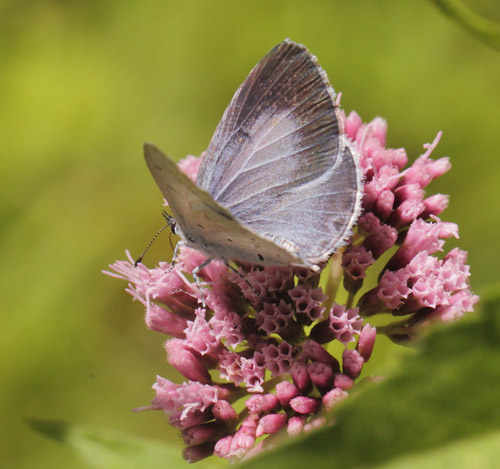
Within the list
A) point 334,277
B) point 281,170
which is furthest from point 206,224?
point 334,277

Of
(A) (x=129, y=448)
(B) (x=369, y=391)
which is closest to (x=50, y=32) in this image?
(A) (x=129, y=448)

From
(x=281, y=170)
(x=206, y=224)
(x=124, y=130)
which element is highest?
A: (x=124, y=130)

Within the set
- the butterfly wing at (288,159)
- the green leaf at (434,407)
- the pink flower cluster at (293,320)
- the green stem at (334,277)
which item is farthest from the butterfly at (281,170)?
the green leaf at (434,407)

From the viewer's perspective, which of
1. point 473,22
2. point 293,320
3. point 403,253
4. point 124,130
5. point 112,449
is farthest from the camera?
point 124,130

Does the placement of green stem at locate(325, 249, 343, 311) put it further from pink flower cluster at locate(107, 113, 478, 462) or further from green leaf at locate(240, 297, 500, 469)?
green leaf at locate(240, 297, 500, 469)

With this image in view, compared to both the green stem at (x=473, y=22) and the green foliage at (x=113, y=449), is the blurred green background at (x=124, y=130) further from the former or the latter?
the green stem at (x=473, y=22)

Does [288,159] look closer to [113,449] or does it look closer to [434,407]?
[113,449]

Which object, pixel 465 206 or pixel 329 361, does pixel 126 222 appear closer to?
pixel 465 206
